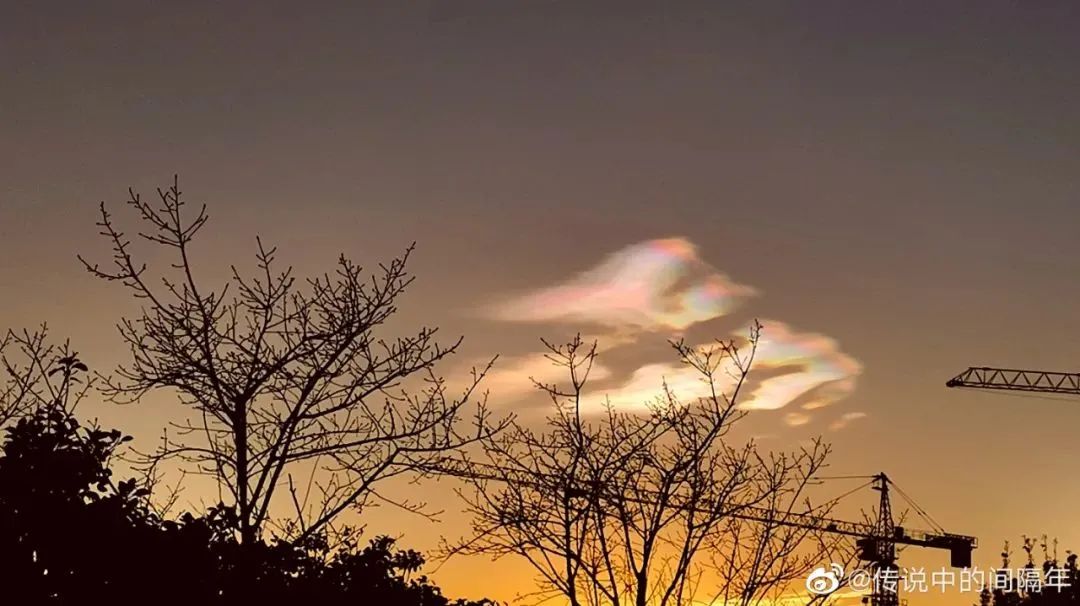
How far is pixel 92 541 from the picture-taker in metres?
10.6

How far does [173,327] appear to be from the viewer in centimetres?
1434

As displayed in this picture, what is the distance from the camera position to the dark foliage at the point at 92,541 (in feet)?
34.0

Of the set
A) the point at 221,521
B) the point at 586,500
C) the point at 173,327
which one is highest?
the point at 173,327

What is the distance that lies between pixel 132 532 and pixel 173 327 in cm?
396

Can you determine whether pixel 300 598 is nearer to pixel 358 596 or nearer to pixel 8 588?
pixel 358 596

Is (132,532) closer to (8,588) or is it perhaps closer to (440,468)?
(8,588)

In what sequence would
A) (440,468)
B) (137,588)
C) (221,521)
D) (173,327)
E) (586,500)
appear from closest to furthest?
(137,588), (221,521), (173,327), (440,468), (586,500)

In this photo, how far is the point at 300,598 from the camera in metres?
13.0

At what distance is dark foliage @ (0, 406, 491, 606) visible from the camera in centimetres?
1038

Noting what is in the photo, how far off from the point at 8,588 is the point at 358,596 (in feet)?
17.3

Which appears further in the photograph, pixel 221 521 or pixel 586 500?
pixel 586 500

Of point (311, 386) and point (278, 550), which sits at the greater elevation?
point (311, 386)

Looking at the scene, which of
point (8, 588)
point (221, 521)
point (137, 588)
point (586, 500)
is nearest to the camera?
point (8, 588)

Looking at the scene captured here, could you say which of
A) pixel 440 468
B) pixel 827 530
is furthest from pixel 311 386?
pixel 827 530
